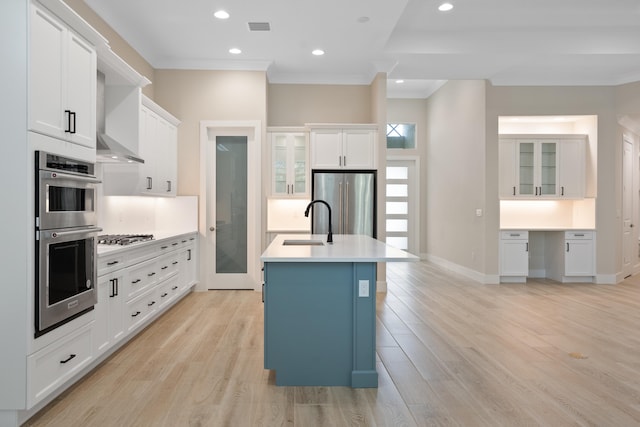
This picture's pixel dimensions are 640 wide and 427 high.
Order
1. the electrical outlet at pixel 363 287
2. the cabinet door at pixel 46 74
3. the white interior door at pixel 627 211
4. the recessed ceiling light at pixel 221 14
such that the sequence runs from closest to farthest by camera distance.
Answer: the cabinet door at pixel 46 74 → the electrical outlet at pixel 363 287 → the recessed ceiling light at pixel 221 14 → the white interior door at pixel 627 211

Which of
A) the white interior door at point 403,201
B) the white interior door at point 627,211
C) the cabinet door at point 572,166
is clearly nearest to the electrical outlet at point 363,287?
the cabinet door at point 572,166

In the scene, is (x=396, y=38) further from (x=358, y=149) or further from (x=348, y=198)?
(x=348, y=198)

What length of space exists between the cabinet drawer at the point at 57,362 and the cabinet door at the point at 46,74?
1269 millimetres

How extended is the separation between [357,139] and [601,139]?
401 centimetres

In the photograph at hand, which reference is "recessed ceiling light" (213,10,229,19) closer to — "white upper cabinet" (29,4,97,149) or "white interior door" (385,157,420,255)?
"white upper cabinet" (29,4,97,149)

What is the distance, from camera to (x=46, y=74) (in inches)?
93.2

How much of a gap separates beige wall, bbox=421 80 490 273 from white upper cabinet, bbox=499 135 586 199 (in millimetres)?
462

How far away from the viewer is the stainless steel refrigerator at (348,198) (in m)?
5.85

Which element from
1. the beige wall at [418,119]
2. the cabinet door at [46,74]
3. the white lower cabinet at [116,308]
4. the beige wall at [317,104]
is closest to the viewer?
the cabinet door at [46,74]

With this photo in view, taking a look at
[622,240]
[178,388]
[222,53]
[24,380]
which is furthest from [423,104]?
[24,380]

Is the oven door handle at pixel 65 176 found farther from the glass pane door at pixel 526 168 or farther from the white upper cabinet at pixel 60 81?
the glass pane door at pixel 526 168

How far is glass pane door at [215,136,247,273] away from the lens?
6.01 meters

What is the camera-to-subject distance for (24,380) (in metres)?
A: 2.19

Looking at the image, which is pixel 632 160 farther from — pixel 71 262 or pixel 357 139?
pixel 71 262
